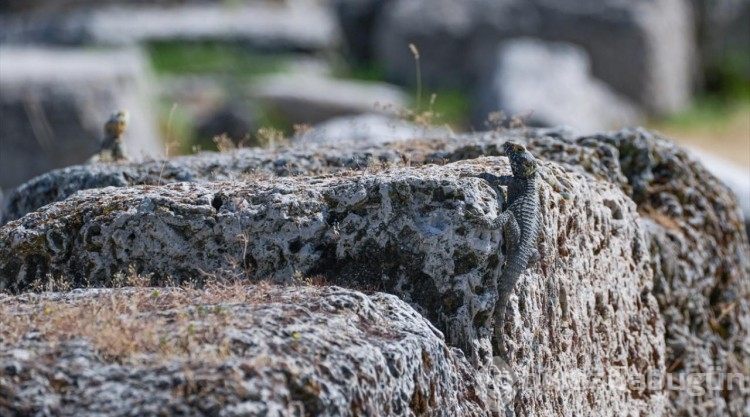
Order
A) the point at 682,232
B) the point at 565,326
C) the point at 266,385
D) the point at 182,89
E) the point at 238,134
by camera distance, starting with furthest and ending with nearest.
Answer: the point at 182,89, the point at 238,134, the point at 682,232, the point at 565,326, the point at 266,385

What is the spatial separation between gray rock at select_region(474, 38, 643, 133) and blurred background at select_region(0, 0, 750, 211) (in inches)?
1.2

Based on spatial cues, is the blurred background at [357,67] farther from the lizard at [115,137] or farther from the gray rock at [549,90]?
the lizard at [115,137]

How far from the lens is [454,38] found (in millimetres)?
17703

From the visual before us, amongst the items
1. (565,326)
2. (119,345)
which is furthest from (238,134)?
(119,345)

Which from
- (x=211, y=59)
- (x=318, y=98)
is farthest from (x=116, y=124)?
(x=211, y=59)

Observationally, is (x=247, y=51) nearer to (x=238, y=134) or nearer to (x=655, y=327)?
(x=238, y=134)

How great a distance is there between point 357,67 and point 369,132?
31.8 ft

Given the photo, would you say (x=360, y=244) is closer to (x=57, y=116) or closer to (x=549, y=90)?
(x=57, y=116)

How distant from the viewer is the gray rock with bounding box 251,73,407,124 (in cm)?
1541

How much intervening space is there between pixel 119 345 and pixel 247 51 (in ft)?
50.1

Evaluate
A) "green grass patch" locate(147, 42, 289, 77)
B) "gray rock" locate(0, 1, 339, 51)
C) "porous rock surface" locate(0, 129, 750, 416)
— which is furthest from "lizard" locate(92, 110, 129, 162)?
"gray rock" locate(0, 1, 339, 51)

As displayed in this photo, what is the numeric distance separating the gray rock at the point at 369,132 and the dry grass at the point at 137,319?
2.35 metres

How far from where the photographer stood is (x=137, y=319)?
153 inches

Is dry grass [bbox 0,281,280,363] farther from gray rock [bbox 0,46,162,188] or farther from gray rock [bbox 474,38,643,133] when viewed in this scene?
gray rock [bbox 474,38,643,133]
